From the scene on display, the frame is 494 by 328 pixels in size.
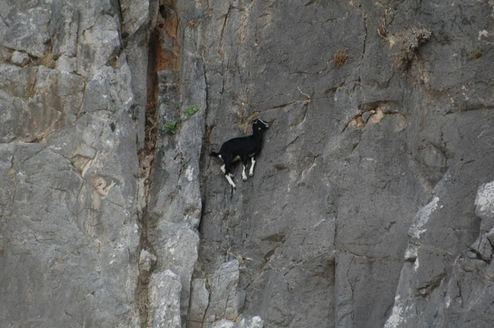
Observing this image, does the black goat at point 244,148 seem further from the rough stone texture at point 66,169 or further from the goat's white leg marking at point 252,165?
the rough stone texture at point 66,169

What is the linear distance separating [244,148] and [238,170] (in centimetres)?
61

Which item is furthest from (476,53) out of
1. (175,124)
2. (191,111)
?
(175,124)

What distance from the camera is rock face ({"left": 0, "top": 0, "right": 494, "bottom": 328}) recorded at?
13688 mm

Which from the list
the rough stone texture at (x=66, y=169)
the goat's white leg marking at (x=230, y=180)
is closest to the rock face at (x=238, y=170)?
the rough stone texture at (x=66, y=169)

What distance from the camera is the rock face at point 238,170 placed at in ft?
44.9

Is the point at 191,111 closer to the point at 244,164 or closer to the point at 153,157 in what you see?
the point at 153,157

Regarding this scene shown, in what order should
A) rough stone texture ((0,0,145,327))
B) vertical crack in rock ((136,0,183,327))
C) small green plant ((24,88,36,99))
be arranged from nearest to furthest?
1. vertical crack in rock ((136,0,183,327))
2. rough stone texture ((0,0,145,327))
3. small green plant ((24,88,36,99))

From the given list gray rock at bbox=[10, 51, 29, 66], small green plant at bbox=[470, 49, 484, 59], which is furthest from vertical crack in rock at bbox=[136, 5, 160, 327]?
small green plant at bbox=[470, 49, 484, 59]

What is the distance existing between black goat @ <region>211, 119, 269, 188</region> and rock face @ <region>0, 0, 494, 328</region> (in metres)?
0.20

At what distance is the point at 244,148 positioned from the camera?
52.6 feet

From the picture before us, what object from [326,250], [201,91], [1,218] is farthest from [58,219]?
[326,250]

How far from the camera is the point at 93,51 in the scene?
16.9 meters

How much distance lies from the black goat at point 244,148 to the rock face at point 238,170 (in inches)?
7.9

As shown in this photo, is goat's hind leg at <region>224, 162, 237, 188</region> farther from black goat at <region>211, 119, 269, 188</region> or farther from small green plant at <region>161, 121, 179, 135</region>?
small green plant at <region>161, 121, 179, 135</region>
